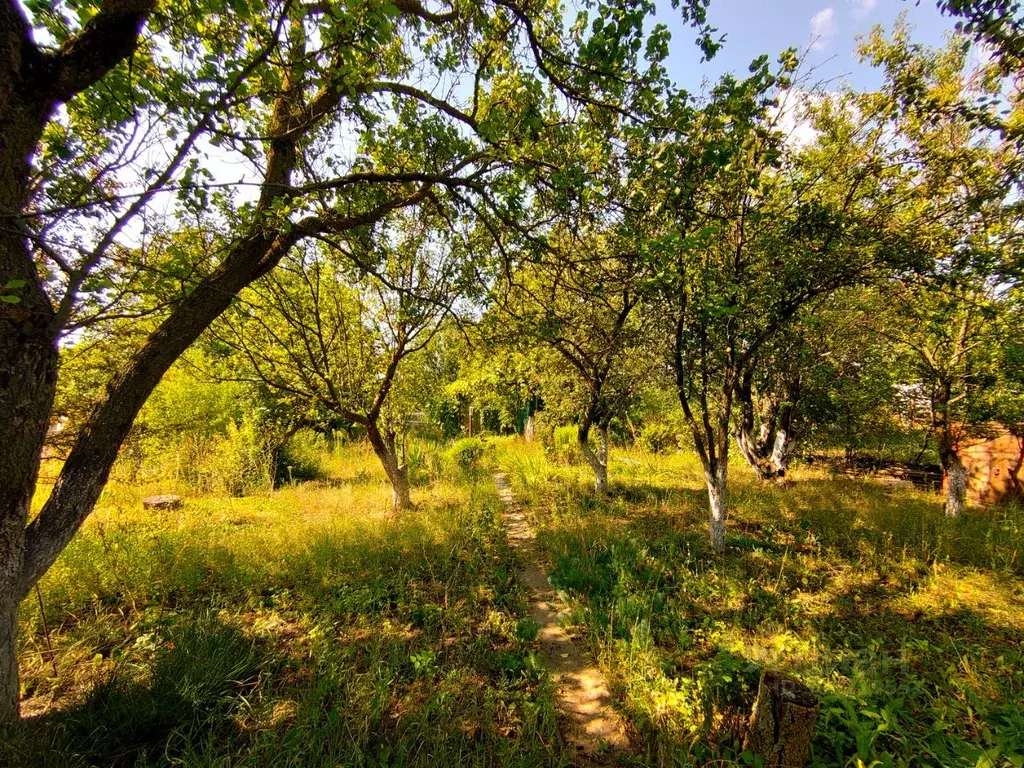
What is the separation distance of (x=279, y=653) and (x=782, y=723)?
12.5 ft

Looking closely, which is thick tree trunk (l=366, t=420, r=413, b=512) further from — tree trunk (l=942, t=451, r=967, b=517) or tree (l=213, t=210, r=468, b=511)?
tree trunk (l=942, t=451, r=967, b=517)

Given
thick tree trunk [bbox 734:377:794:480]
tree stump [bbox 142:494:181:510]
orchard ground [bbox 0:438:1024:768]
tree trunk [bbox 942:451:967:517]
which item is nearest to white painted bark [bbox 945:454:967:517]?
tree trunk [bbox 942:451:967:517]

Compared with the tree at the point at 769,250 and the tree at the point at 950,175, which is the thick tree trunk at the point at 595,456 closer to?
the tree at the point at 769,250

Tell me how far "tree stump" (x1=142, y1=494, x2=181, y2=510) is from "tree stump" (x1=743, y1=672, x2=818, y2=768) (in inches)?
364

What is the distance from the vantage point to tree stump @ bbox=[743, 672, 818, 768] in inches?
82.4

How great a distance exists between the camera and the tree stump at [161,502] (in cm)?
696

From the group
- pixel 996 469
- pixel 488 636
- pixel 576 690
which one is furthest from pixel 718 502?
pixel 996 469

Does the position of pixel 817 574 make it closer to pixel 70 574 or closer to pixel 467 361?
pixel 467 361

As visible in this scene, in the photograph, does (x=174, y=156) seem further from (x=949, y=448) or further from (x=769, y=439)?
(x=769, y=439)

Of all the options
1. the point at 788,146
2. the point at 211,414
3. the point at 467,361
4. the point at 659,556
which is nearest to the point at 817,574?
the point at 659,556

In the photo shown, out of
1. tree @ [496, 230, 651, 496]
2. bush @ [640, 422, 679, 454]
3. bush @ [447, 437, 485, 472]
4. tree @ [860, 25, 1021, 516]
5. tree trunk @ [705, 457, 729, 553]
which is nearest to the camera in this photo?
tree @ [860, 25, 1021, 516]

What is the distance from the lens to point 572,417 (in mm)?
9305

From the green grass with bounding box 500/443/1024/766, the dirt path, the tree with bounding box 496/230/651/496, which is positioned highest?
the tree with bounding box 496/230/651/496

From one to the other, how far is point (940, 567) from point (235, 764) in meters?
7.52
